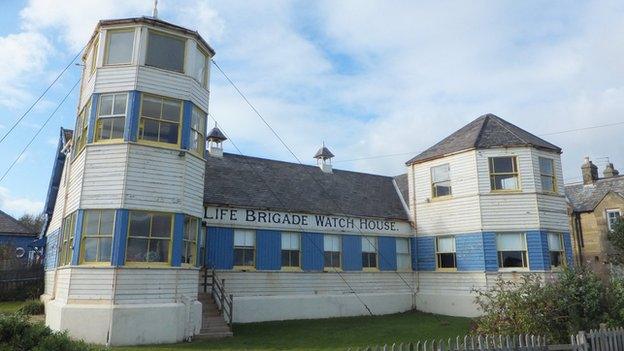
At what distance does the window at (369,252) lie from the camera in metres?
24.8

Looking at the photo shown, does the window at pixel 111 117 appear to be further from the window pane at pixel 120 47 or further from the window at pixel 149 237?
the window at pixel 149 237

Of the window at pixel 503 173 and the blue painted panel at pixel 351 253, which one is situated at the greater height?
the window at pixel 503 173

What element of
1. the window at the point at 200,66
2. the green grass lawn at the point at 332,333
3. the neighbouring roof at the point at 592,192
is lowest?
the green grass lawn at the point at 332,333

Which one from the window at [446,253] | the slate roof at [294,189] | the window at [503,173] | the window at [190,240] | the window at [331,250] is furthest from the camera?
the window at [446,253]

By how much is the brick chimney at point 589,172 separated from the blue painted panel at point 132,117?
1450 inches

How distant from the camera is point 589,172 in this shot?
40188 millimetres

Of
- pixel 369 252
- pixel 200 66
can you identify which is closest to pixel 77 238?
pixel 200 66

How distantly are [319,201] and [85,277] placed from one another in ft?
39.9

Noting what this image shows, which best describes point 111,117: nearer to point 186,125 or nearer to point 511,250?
point 186,125

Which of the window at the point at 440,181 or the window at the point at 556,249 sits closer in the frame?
the window at the point at 556,249

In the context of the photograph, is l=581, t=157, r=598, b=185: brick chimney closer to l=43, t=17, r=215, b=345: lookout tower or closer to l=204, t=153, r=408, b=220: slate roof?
l=204, t=153, r=408, b=220: slate roof

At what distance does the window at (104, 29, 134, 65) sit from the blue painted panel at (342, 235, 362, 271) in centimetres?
1298

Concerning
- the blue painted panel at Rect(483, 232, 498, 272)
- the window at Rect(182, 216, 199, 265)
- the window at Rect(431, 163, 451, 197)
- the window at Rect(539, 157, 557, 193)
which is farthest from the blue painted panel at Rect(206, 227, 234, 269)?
the window at Rect(539, 157, 557, 193)

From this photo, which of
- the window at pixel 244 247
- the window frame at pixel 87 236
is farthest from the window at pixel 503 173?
the window frame at pixel 87 236
